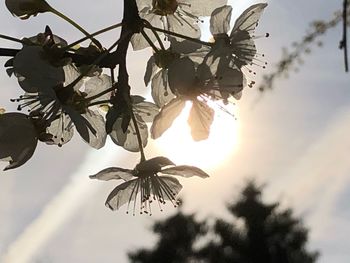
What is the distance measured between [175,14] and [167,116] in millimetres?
155

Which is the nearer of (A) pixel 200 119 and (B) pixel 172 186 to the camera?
(A) pixel 200 119

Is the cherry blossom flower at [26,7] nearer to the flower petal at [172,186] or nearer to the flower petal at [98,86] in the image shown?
the flower petal at [98,86]

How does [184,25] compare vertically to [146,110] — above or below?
above

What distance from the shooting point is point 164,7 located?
0.96 m

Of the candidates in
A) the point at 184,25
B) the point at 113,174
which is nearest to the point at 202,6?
the point at 184,25

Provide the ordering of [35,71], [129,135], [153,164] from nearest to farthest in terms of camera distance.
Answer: [35,71], [129,135], [153,164]

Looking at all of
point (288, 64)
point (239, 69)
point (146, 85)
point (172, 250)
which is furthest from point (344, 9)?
point (172, 250)

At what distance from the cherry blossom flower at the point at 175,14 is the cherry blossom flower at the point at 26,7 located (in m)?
0.11

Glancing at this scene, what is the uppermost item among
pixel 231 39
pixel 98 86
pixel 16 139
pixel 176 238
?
pixel 176 238

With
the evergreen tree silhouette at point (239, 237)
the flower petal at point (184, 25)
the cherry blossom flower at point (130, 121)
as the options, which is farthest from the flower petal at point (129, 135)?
the evergreen tree silhouette at point (239, 237)

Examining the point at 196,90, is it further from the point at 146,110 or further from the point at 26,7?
the point at 26,7

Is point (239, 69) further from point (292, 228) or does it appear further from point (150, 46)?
point (292, 228)

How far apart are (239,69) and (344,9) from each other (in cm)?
13

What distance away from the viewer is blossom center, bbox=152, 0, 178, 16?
37.3 inches
